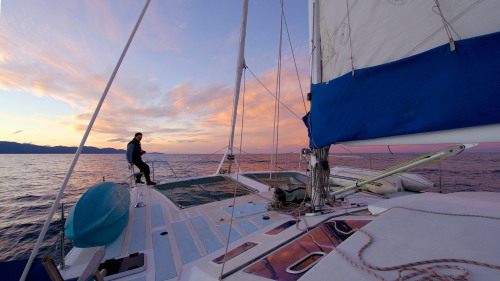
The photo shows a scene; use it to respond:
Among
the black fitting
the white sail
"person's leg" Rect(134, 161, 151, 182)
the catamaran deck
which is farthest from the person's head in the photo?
the white sail

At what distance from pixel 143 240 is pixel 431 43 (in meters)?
4.09

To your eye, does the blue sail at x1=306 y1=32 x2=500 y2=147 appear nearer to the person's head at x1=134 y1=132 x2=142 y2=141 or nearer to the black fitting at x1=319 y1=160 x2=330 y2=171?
the black fitting at x1=319 y1=160 x2=330 y2=171

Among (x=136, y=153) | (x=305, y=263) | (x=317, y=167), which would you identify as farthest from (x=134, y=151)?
(x=305, y=263)

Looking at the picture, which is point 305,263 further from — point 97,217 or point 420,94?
point 97,217

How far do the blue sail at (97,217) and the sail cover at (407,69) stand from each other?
330 centimetres

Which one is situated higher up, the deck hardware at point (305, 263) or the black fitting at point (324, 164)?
the black fitting at point (324, 164)

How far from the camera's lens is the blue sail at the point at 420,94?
4.37 feet

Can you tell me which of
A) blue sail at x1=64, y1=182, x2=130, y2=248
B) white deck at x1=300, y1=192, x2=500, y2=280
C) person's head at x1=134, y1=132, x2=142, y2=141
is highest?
person's head at x1=134, y1=132, x2=142, y2=141

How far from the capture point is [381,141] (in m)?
2.04

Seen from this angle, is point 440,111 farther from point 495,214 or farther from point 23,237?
point 23,237

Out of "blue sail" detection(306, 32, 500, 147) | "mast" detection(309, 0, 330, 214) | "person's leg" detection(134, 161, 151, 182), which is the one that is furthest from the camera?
"person's leg" detection(134, 161, 151, 182)

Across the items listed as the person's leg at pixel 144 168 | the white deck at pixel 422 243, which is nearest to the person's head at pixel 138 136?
the person's leg at pixel 144 168

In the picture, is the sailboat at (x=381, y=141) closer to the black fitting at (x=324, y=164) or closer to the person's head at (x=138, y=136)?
the black fitting at (x=324, y=164)

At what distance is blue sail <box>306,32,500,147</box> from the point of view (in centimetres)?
133
